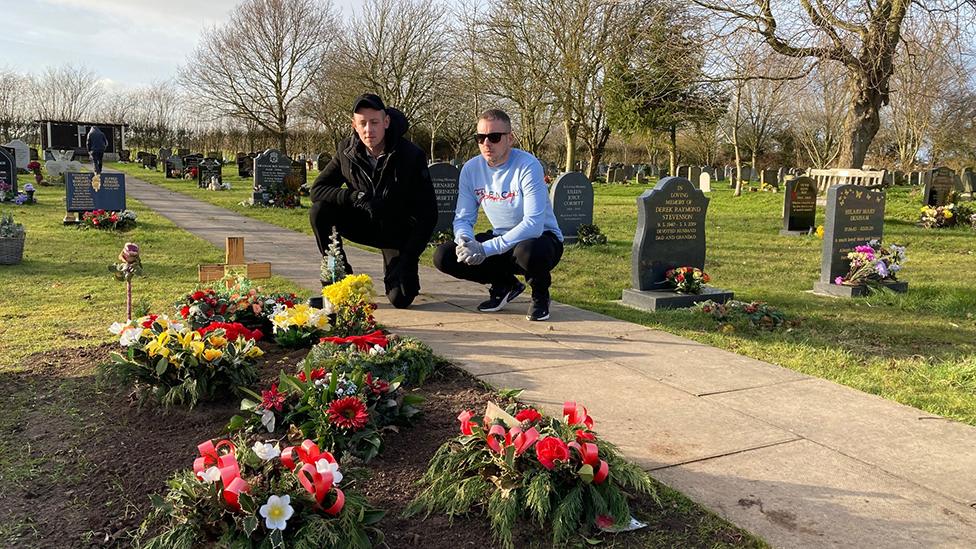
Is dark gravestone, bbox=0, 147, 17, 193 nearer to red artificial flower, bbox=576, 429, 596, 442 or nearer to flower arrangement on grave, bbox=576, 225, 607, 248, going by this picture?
flower arrangement on grave, bbox=576, 225, 607, 248

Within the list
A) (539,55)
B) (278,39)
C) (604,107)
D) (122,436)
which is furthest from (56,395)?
(278,39)

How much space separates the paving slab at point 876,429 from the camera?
3195mm

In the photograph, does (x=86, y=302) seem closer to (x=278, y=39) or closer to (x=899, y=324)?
(x=899, y=324)

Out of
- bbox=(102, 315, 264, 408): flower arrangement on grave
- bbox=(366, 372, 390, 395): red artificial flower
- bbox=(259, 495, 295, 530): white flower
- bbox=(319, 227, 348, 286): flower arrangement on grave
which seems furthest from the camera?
bbox=(319, 227, 348, 286): flower arrangement on grave

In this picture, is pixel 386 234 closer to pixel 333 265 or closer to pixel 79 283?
pixel 333 265

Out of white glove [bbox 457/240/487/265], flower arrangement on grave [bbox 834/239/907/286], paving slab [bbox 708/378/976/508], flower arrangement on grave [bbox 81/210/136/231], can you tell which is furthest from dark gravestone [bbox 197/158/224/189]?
paving slab [bbox 708/378/976/508]

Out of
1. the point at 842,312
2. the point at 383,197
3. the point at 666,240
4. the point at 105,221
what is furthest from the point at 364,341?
the point at 105,221

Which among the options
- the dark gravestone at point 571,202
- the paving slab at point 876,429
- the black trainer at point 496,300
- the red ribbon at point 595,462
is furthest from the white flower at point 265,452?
the dark gravestone at point 571,202

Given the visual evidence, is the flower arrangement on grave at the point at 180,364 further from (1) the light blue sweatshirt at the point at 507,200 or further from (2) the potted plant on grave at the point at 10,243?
(2) the potted plant on grave at the point at 10,243

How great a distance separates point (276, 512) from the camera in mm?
2307

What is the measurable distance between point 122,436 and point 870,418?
3.66 m

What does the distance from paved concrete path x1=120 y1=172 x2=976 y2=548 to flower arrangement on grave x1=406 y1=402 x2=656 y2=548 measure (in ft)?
1.34

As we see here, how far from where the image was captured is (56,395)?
406 cm

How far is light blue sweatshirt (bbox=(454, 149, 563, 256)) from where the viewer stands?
5.66 m
